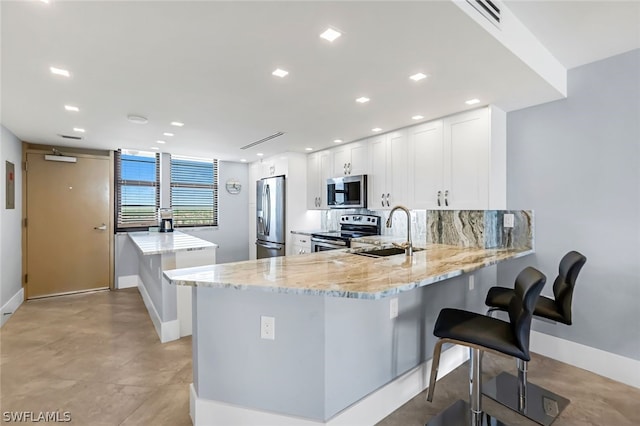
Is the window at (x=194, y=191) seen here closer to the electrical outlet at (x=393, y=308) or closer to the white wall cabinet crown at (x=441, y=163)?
the white wall cabinet crown at (x=441, y=163)

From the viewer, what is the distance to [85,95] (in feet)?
8.11

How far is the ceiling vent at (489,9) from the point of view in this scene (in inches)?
59.5

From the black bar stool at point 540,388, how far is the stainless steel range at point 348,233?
2.11 metres

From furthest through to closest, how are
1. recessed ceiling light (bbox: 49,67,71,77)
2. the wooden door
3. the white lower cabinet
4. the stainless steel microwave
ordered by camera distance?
1. the wooden door
2. the stainless steel microwave
3. the white lower cabinet
4. recessed ceiling light (bbox: 49,67,71,77)

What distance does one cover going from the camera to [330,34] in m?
1.62

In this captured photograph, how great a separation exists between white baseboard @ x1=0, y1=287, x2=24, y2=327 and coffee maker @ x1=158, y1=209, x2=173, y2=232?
1.88 metres

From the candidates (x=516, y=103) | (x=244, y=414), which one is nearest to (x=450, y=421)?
(x=244, y=414)

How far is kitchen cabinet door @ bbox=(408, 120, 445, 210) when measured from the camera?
3.10m

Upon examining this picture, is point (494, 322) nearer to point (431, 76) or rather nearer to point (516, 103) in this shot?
point (431, 76)

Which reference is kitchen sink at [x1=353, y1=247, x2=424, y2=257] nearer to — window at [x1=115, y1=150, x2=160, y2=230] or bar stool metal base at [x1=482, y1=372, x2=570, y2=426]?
bar stool metal base at [x1=482, y1=372, x2=570, y2=426]

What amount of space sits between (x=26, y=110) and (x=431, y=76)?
3741 millimetres

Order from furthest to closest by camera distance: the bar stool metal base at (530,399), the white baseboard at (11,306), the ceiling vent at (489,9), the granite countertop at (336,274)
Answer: the white baseboard at (11,306) < the bar stool metal base at (530,399) < the ceiling vent at (489,9) < the granite countertop at (336,274)

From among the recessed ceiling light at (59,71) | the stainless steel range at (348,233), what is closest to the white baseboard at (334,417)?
the stainless steel range at (348,233)

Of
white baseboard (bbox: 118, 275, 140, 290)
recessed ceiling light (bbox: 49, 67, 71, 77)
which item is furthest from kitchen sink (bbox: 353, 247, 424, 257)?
white baseboard (bbox: 118, 275, 140, 290)
